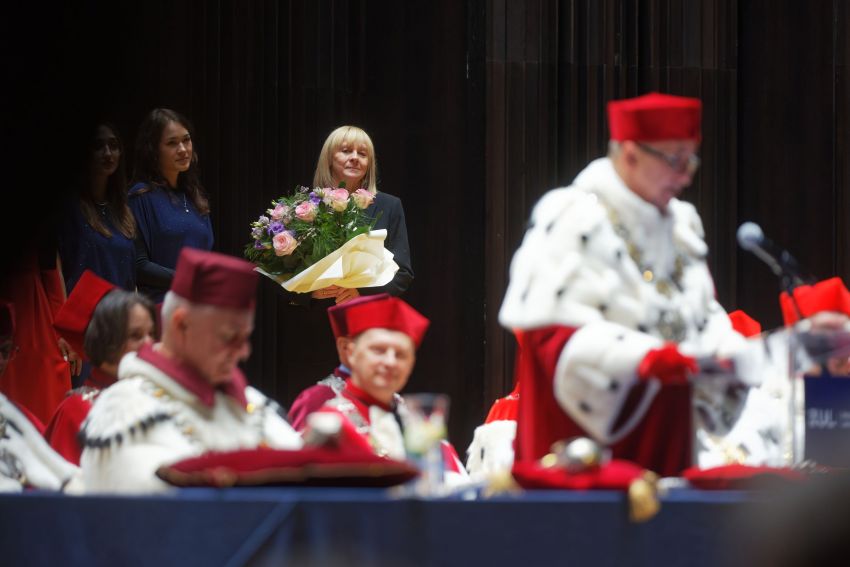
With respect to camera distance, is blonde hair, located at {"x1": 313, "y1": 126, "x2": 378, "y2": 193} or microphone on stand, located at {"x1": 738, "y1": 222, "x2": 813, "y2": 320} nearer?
microphone on stand, located at {"x1": 738, "y1": 222, "x2": 813, "y2": 320}

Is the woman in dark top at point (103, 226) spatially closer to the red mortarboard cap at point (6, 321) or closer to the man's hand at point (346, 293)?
the man's hand at point (346, 293)

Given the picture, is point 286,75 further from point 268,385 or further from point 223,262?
point 223,262

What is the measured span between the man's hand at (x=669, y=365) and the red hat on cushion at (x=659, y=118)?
57 centimetres

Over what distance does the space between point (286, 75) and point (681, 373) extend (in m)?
4.51

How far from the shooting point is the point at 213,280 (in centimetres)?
336

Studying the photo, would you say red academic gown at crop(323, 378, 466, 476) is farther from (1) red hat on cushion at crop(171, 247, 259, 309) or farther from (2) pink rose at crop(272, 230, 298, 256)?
(2) pink rose at crop(272, 230, 298, 256)

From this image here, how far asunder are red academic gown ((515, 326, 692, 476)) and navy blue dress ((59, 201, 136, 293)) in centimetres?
266

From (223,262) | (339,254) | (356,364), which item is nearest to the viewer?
(223,262)

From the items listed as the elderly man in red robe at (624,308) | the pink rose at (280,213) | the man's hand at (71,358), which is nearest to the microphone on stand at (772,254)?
the elderly man in red robe at (624,308)

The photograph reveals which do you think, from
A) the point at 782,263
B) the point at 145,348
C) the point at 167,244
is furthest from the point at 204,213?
the point at 782,263

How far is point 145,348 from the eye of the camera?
352 cm

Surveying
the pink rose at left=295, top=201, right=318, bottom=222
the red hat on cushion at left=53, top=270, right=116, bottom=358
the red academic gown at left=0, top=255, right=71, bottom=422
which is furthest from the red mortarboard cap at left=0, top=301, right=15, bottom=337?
the pink rose at left=295, top=201, right=318, bottom=222

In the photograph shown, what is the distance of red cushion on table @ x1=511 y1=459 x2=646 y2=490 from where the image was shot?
3051 millimetres

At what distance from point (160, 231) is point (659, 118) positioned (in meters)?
3.05
